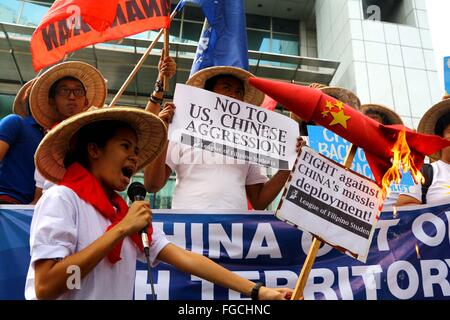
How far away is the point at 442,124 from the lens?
3.58 metres

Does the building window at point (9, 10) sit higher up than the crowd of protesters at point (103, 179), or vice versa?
the building window at point (9, 10)

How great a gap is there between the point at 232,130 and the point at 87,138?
106cm

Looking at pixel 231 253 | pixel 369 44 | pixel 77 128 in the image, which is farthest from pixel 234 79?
pixel 369 44

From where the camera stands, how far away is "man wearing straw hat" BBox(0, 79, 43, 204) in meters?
2.86

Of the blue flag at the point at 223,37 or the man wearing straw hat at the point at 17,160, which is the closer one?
the man wearing straw hat at the point at 17,160

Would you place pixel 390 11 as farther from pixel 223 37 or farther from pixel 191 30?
pixel 223 37

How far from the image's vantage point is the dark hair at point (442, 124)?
3.56 meters

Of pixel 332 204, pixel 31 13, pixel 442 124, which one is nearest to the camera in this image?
pixel 332 204

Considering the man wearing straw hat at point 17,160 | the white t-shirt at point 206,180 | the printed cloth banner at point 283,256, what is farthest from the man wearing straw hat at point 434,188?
the man wearing straw hat at point 17,160

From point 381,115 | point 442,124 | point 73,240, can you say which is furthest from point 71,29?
point 442,124

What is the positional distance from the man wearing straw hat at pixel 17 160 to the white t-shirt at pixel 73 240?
154 centimetres

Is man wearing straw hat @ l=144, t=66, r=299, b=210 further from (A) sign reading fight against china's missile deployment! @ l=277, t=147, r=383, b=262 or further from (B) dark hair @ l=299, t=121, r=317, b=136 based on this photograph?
(B) dark hair @ l=299, t=121, r=317, b=136

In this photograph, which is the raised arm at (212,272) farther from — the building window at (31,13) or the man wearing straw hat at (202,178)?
the building window at (31,13)

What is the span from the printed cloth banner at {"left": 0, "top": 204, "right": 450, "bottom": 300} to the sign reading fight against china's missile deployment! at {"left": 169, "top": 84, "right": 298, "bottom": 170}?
452mm
